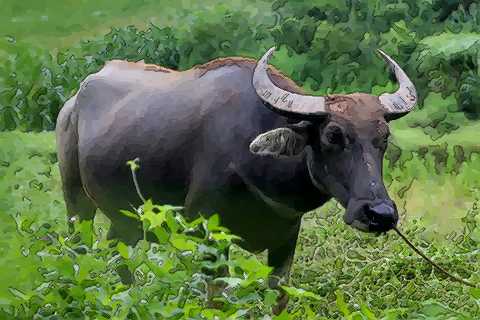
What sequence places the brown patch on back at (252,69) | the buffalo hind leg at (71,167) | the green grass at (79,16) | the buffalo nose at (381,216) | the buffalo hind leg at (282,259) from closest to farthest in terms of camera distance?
the buffalo nose at (381,216)
the brown patch on back at (252,69)
the buffalo hind leg at (282,259)
the buffalo hind leg at (71,167)
the green grass at (79,16)

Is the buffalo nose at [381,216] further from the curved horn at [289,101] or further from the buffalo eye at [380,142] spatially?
the curved horn at [289,101]

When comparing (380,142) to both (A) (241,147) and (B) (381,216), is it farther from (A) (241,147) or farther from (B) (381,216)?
(A) (241,147)

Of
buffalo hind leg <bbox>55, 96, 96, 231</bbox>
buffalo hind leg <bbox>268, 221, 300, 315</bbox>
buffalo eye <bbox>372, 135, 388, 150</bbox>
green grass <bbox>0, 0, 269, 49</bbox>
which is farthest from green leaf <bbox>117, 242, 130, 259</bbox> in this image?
green grass <bbox>0, 0, 269, 49</bbox>

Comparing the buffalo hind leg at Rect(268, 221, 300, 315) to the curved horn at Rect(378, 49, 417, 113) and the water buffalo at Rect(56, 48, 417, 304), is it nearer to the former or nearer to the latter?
the water buffalo at Rect(56, 48, 417, 304)

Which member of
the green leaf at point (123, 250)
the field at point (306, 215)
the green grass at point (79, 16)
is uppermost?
the green leaf at point (123, 250)

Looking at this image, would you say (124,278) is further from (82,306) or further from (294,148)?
(82,306)

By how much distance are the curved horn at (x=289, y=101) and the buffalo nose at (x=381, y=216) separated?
0.50 metres

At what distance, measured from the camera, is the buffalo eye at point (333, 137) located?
5.47 metres

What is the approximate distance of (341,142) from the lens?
216 inches

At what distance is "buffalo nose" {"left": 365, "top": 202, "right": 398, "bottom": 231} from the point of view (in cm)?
525

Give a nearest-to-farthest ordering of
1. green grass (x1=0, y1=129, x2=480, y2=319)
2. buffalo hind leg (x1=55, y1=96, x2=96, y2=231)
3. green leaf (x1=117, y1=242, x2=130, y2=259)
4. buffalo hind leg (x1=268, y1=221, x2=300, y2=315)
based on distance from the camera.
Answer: green leaf (x1=117, y1=242, x2=130, y2=259) < green grass (x1=0, y1=129, x2=480, y2=319) < buffalo hind leg (x1=268, y1=221, x2=300, y2=315) < buffalo hind leg (x1=55, y1=96, x2=96, y2=231)

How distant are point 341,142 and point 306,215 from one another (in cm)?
288

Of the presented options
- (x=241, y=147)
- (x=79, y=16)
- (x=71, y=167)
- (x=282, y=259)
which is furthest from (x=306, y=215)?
(x=79, y=16)

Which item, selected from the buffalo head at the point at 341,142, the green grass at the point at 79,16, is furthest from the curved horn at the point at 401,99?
the green grass at the point at 79,16
